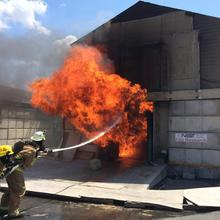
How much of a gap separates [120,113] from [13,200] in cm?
627

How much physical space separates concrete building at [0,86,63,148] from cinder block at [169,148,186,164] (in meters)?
6.82

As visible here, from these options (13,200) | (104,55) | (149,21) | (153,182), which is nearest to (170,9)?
(149,21)

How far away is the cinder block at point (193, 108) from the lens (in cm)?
1241

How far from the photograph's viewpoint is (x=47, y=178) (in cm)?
1152

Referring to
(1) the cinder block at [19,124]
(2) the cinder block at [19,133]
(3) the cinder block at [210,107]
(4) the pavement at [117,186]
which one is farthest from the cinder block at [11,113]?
(3) the cinder block at [210,107]

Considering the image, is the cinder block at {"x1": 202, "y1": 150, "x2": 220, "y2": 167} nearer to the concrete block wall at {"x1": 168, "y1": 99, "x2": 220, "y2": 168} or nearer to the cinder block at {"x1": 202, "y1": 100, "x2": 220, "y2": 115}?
the concrete block wall at {"x1": 168, "y1": 99, "x2": 220, "y2": 168}

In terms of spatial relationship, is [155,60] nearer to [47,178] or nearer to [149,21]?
[149,21]

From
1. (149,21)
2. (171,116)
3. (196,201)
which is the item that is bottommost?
(196,201)

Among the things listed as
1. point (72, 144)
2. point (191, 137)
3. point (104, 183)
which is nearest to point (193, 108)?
point (191, 137)

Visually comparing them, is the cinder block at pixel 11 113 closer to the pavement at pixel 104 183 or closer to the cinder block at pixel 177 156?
the pavement at pixel 104 183

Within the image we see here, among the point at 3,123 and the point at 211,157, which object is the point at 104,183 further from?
the point at 3,123

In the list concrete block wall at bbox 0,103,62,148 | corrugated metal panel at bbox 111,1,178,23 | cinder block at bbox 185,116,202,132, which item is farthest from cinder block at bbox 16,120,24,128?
cinder block at bbox 185,116,202,132

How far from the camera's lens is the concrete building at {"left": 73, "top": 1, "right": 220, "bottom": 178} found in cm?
1223

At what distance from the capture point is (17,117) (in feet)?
53.3
